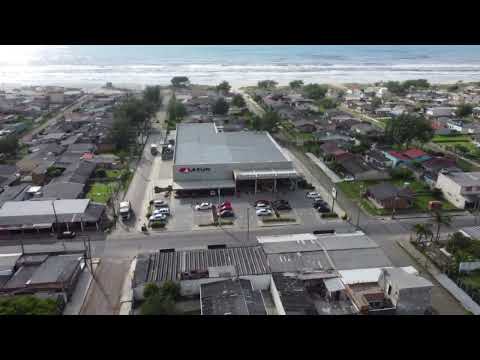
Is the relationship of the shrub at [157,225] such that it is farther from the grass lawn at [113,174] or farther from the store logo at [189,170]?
the grass lawn at [113,174]

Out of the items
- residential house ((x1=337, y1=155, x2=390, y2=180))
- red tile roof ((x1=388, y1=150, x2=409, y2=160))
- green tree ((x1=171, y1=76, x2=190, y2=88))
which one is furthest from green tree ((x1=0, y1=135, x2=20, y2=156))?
green tree ((x1=171, y1=76, x2=190, y2=88))

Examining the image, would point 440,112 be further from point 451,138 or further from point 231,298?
point 231,298

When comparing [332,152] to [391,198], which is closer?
[391,198]

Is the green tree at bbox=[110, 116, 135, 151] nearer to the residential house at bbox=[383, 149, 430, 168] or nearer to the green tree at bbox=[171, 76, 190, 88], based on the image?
the residential house at bbox=[383, 149, 430, 168]

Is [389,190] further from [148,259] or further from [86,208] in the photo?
[86,208]

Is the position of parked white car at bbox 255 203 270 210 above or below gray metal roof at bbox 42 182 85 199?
below

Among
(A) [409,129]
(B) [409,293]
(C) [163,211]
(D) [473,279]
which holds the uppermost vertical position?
(A) [409,129]

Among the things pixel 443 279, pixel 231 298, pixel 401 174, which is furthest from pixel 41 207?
pixel 401 174
